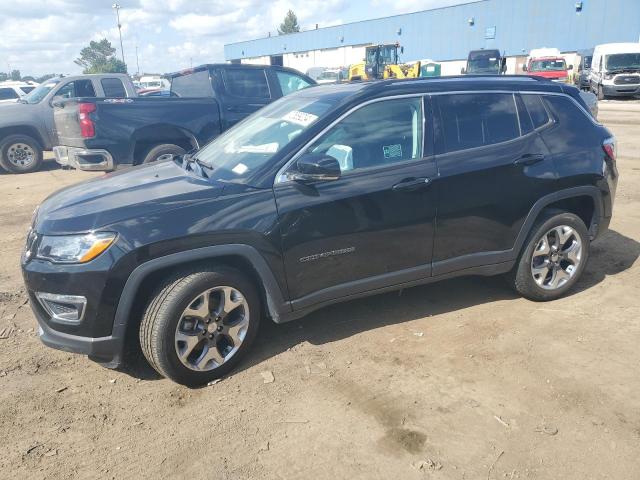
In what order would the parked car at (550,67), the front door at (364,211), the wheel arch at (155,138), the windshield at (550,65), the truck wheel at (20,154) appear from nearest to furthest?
the front door at (364,211) → the wheel arch at (155,138) → the truck wheel at (20,154) → the parked car at (550,67) → the windshield at (550,65)

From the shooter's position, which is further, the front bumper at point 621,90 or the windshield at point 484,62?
the windshield at point 484,62

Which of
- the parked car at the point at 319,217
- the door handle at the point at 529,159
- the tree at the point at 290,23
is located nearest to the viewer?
the parked car at the point at 319,217

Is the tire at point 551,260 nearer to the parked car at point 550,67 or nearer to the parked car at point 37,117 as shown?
the parked car at point 37,117

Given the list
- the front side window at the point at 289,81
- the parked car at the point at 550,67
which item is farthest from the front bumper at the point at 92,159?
the parked car at the point at 550,67

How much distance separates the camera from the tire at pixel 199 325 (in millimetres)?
3010

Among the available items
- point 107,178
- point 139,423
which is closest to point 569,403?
point 139,423

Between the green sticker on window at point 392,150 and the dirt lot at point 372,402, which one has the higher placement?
the green sticker on window at point 392,150

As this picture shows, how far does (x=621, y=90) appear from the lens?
2494 centimetres

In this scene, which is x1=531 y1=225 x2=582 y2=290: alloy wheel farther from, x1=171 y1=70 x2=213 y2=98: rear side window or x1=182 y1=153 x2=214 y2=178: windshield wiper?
x1=171 y1=70 x2=213 y2=98: rear side window

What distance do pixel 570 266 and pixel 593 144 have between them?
1038 millimetres

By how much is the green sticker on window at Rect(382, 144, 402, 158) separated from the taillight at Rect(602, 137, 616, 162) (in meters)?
1.97

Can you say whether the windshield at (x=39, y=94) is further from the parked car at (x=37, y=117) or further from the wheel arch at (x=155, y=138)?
the wheel arch at (x=155, y=138)

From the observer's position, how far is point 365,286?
3574 mm

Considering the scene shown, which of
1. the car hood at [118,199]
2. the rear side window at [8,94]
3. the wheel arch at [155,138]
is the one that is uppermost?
the rear side window at [8,94]
